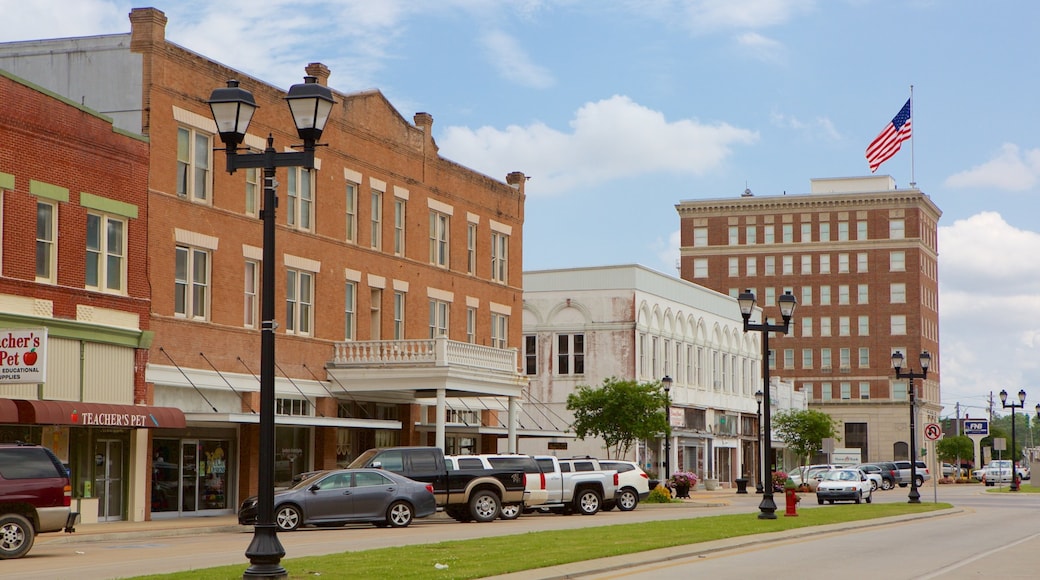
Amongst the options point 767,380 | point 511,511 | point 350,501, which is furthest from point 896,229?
point 350,501

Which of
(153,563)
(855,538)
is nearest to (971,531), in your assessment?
(855,538)

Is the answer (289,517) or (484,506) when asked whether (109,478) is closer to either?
(289,517)

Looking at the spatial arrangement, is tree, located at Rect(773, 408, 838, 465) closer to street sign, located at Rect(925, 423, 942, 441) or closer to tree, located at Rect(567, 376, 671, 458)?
tree, located at Rect(567, 376, 671, 458)

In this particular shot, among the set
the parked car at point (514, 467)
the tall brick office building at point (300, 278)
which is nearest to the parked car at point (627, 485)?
the parked car at point (514, 467)

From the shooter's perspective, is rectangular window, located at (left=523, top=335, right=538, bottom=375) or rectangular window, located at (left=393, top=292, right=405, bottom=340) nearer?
rectangular window, located at (left=393, top=292, right=405, bottom=340)

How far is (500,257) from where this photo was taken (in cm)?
5634

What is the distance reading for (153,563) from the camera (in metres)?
21.3

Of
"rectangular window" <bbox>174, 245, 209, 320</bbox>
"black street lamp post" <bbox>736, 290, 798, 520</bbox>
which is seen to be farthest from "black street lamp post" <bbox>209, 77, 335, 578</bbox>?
"rectangular window" <bbox>174, 245, 209, 320</bbox>

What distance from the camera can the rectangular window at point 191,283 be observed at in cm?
3719

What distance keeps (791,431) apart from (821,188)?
4970 centimetres

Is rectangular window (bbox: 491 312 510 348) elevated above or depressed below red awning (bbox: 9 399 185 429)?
above

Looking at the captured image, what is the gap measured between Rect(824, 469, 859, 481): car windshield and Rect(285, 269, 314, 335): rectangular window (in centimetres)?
2095

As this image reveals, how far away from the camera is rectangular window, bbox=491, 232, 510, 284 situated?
183 ft

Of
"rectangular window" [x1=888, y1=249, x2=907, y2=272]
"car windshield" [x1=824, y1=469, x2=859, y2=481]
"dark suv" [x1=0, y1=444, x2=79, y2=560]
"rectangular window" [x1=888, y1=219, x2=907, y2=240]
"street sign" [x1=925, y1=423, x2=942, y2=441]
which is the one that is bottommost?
"car windshield" [x1=824, y1=469, x2=859, y2=481]
